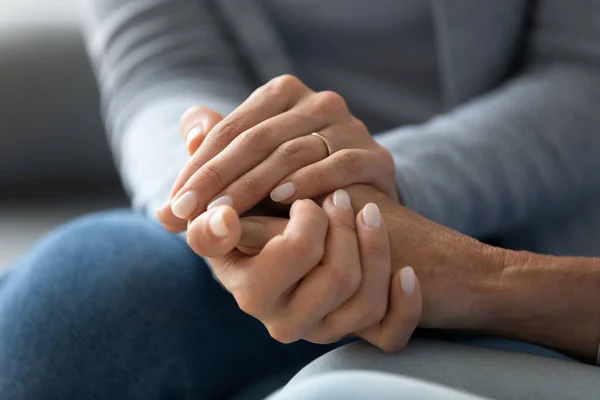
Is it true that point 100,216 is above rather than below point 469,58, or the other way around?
below

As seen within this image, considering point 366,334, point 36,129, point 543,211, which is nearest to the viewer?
point 366,334

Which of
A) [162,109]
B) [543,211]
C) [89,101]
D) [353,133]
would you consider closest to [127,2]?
[162,109]

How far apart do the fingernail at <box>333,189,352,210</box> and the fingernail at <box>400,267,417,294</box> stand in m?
0.06

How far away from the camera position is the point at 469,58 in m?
0.77

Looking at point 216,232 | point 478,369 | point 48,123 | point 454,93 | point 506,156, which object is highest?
point 48,123

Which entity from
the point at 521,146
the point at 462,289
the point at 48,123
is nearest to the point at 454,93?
the point at 521,146

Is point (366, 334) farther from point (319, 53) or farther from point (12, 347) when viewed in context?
point (319, 53)

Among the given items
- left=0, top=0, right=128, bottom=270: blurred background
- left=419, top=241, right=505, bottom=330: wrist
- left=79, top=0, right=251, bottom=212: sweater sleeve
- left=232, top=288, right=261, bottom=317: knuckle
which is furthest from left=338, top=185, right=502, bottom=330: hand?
left=0, top=0, right=128, bottom=270: blurred background

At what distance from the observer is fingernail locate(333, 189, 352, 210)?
49 centimetres

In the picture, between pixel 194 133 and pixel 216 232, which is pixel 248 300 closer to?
pixel 216 232

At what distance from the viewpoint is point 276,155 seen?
1.68 ft

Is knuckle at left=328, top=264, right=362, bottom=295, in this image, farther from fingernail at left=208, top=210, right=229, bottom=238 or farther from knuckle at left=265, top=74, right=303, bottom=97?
knuckle at left=265, top=74, right=303, bottom=97

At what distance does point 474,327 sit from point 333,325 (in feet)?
0.36

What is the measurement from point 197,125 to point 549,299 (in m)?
0.29
